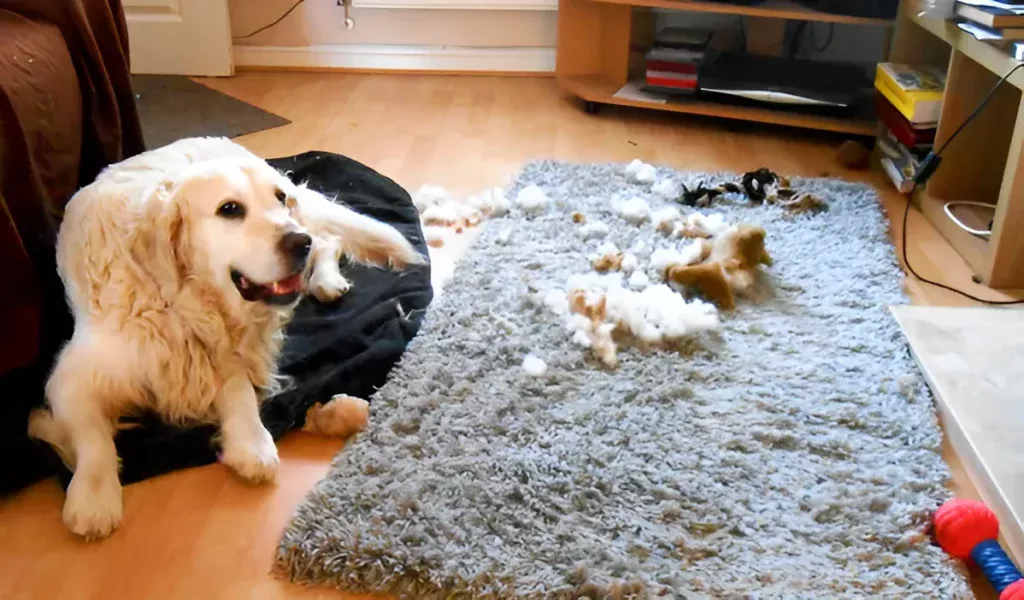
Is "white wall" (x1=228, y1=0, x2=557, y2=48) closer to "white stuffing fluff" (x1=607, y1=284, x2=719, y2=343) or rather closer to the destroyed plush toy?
the destroyed plush toy

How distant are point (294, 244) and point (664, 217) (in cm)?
114

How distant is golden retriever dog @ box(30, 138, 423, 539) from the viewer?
1.34 m

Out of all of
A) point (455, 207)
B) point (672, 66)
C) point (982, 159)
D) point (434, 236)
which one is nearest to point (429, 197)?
point (455, 207)

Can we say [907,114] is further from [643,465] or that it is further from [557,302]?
[643,465]

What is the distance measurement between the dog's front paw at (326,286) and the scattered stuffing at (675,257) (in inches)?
27.4

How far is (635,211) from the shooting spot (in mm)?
2254

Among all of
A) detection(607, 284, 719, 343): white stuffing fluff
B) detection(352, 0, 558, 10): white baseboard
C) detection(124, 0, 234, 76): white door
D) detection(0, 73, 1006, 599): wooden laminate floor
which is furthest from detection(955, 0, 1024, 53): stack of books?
detection(124, 0, 234, 76): white door

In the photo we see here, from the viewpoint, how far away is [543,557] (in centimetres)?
120

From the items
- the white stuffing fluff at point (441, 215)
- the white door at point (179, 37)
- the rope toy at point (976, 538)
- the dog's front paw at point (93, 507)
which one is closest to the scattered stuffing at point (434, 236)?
the white stuffing fluff at point (441, 215)

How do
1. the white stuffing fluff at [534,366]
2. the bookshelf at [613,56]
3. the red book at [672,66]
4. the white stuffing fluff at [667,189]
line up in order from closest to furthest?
the white stuffing fluff at [534,366]
the white stuffing fluff at [667,189]
the bookshelf at [613,56]
the red book at [672,66]

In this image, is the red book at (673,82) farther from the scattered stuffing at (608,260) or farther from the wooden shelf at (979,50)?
the scattered stuffing at (608,260)

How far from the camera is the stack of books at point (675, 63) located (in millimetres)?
2969

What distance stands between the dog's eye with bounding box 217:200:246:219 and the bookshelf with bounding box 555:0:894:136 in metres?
1.92

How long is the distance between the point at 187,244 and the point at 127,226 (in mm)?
120
